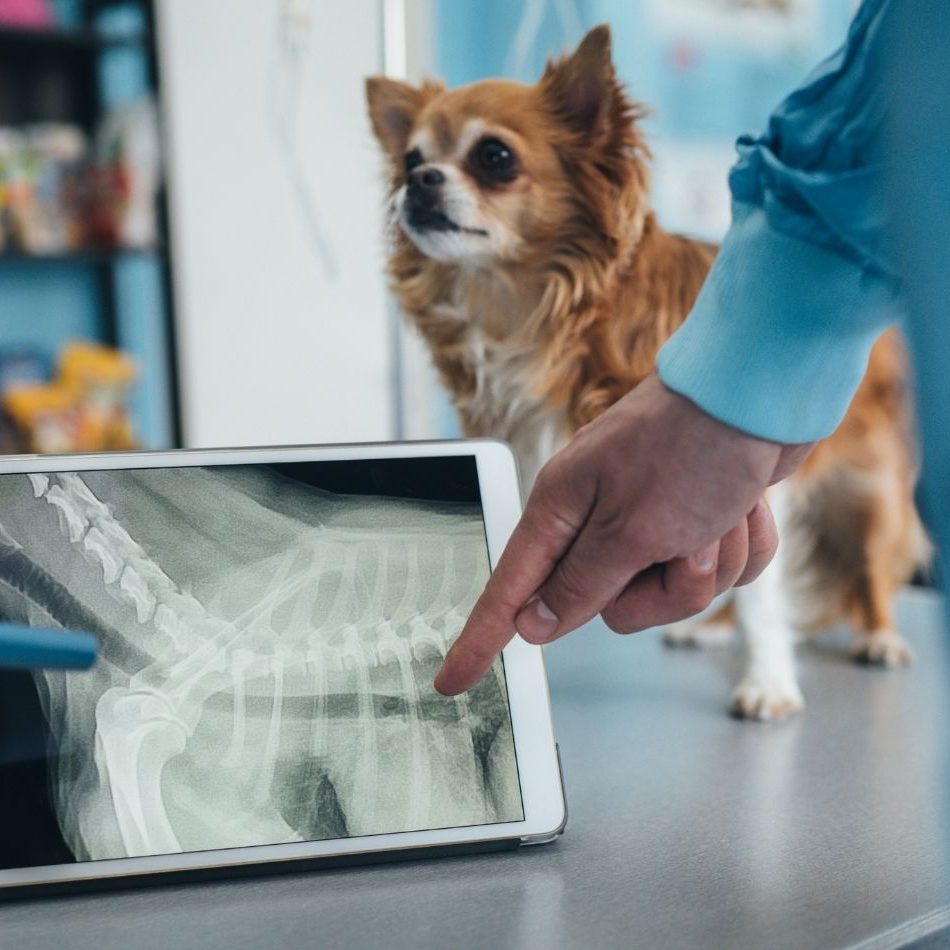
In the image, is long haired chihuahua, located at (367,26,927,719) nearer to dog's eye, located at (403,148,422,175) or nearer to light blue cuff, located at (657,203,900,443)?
dog's eye, located at (403,148,422,175)

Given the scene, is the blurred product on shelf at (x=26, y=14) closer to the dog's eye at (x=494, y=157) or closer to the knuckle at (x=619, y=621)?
the dog's eye at (x=494, y=157)

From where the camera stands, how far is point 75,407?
2.12 metres

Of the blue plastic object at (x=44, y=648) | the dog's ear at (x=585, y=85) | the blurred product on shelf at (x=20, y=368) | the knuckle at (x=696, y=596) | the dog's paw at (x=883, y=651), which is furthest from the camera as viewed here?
the blurred product on shelf at (x=20, y=368)

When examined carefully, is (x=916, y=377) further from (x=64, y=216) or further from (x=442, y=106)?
Answer: (x=64, y=216)

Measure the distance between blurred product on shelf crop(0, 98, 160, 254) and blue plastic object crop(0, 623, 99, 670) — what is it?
6.04 feet

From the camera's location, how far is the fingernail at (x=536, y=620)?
479mm

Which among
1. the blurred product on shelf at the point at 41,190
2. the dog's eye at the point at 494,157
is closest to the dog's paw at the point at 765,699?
the dog's eye at the point at 494,157

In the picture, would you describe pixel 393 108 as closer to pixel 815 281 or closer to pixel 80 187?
pixel 815 281

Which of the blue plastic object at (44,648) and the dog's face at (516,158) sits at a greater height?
the dog's face at (516,158)

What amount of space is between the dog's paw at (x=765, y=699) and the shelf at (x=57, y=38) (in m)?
1.83

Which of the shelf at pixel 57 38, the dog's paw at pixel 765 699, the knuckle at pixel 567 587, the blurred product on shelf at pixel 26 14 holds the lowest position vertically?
the dog's paw at pixel 765 699

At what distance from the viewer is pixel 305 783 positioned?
0.49m

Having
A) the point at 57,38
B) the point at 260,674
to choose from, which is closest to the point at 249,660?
the point at 260,674

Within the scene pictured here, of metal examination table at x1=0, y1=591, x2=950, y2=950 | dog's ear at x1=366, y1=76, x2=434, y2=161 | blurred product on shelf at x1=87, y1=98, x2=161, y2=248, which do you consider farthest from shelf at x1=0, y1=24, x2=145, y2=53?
metal examination table at x1=0, y1=591, x2=950, y2=950
